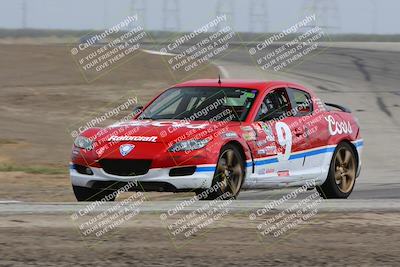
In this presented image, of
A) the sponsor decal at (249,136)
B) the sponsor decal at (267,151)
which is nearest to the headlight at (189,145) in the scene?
the sponsor decal at (249,136)

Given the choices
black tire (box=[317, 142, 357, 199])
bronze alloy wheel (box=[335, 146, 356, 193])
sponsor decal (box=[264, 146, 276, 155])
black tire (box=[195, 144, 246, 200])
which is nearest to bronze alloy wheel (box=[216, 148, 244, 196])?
black tire (box=[195, 144, 246, 200])

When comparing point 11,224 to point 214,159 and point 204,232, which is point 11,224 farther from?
point 214,159

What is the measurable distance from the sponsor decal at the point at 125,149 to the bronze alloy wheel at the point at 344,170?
3.09 meters

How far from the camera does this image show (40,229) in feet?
27.2

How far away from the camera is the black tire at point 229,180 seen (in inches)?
432

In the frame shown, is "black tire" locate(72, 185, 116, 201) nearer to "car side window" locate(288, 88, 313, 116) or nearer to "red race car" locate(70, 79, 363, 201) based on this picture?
"red race car" locate(70, 79, 363, 201)

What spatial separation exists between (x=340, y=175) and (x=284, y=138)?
1346mm

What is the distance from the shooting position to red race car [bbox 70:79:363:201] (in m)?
10.9

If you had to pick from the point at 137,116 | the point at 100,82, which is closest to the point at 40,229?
the point at 137,116

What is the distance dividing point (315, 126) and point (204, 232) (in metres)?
4.53

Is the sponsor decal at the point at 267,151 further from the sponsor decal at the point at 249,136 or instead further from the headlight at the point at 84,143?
the headlight at the point at 84,143

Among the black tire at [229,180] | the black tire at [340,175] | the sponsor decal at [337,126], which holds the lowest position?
the black tire at [340,175]

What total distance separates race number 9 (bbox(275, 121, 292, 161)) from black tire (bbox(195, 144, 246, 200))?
74 cm

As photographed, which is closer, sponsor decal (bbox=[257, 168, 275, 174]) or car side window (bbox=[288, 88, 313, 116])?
sponsor decal (bbox=[257, 168, 275, 174])
